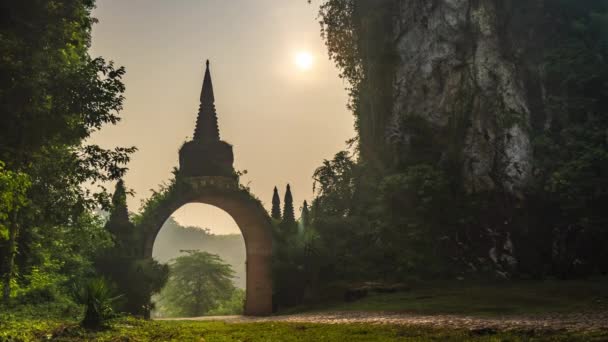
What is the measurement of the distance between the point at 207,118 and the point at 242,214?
5.76m

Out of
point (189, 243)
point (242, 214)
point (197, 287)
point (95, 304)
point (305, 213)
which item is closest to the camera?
point (95, 304)

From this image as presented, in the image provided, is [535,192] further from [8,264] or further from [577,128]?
[8,264]

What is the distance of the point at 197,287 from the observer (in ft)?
149

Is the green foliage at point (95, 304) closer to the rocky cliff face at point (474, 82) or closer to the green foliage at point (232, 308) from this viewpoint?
the rocky cliff face at point (474, 82)

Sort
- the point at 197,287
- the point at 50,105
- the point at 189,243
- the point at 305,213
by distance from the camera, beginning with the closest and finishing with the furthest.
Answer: the point at 50,105
the point at 305,213
the point at 197,287
the point at 189,243

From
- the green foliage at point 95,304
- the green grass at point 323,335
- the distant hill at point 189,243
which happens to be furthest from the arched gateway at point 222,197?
the distant hill at point 189,243

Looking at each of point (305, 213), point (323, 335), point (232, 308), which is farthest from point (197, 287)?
point (323, 335)

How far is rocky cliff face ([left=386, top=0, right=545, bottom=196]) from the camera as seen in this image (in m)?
22.0

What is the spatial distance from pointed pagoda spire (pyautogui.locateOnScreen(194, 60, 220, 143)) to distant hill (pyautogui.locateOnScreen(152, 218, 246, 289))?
258ft

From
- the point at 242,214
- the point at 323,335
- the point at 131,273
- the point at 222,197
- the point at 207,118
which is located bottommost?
the point at 323,335

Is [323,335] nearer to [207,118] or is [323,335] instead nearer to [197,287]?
[207,118]

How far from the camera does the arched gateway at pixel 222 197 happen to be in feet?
81.1

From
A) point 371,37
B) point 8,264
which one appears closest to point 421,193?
point 371,37

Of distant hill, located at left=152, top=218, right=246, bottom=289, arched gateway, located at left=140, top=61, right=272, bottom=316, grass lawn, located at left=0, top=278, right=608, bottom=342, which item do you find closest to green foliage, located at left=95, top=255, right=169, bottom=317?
arched gateway, located at left=140, top=61, right=272, bottom=316
